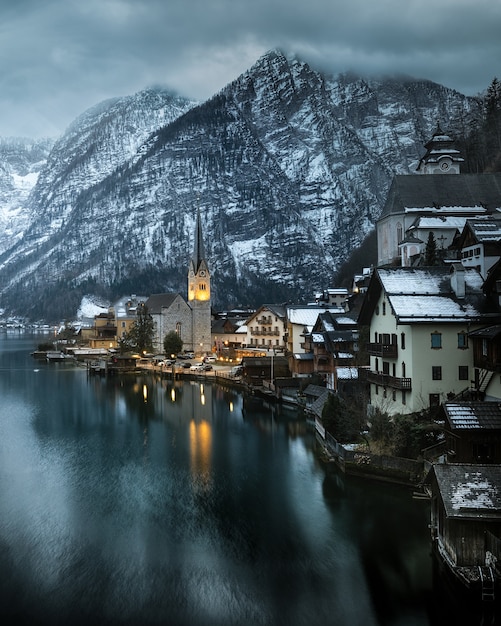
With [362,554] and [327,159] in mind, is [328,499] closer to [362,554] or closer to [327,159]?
[362,554]

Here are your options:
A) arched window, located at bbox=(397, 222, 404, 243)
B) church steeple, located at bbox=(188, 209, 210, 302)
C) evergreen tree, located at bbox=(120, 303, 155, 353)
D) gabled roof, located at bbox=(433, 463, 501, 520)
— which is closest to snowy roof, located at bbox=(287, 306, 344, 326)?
arched window, located at bbox=(397, 222, 404, 243)

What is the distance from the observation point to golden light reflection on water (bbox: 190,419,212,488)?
91.3ft

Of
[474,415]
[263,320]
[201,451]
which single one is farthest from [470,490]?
[263,320]

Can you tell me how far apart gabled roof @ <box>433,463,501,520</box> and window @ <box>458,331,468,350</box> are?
10.2m

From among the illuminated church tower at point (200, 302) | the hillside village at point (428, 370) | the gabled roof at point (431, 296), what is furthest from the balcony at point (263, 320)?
the gabled roof at point (431, 296)

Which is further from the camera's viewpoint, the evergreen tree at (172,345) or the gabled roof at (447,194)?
the evergreen tree at (172,345)

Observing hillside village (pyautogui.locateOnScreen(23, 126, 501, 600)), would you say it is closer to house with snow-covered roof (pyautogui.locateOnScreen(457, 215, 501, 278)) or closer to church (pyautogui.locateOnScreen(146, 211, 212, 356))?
house with snow-covered roof (pyautogui.locateOnScreen(457, 215, 501, 278))

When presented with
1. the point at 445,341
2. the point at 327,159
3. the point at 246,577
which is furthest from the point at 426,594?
the point at 327,159

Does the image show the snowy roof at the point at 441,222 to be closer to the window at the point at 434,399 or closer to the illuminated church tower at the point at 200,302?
the window at the point at 434,399

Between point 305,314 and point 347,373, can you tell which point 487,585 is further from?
point 305,314

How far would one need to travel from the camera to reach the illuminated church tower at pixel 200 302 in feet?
314

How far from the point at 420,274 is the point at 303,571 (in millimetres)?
16358

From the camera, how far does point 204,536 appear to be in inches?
802

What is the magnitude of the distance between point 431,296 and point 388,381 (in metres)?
4.47
